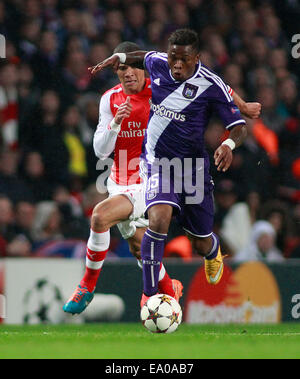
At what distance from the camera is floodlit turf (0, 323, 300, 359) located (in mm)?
5352

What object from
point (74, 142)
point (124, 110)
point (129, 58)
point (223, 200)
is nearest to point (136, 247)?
point (124, 110)

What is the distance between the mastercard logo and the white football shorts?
190 cm

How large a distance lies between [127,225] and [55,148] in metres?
3.25

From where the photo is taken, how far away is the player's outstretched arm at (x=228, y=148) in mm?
6543

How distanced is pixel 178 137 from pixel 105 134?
915 millimetres

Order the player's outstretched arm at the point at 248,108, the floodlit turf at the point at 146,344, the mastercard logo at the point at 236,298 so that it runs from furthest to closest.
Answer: the mastercard logo at the point at 236,298, the player's outstretched arm at the point at 248,108, the floodlit turf at the point at 146,344

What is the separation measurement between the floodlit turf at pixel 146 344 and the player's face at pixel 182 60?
74.4 inches

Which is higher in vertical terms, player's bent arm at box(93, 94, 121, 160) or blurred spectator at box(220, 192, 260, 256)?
blurred spectator at box(220, 192, 260, 256)

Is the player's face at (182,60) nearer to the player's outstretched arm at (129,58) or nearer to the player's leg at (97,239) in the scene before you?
the player's outstretched arm at (129,58)

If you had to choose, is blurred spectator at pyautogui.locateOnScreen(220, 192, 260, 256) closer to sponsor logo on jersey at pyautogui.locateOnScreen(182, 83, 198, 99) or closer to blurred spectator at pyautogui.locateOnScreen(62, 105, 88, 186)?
blurred spectator at pyautogui.locateOnScreen(62, 105, 88, 186)

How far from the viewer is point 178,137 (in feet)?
23.0

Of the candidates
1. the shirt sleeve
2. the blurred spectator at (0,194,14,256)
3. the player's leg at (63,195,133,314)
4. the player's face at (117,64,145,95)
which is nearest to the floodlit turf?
the player's leg at (63,195,133,314)

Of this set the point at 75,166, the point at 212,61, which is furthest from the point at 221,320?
the point at 212,61

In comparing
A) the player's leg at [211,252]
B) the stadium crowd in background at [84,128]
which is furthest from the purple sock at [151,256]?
the stadium crowd in background at [84,128]
